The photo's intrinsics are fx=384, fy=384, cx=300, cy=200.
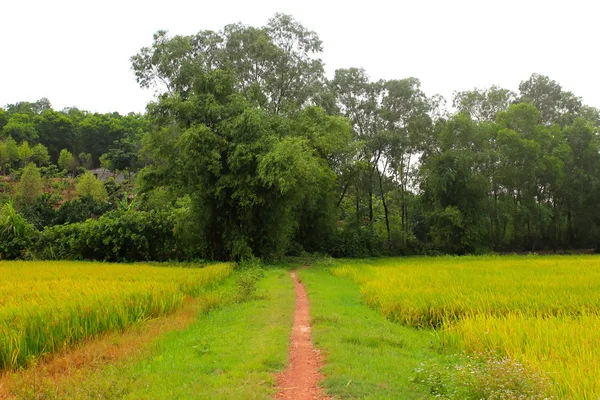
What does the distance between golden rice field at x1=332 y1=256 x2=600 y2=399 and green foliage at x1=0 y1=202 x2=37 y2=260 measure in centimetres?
2396

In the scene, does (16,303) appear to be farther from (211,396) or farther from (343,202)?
(343,202)

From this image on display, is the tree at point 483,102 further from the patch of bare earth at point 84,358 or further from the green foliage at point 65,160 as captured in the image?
the green foliage at point 65,160

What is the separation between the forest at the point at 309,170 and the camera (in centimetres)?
2272

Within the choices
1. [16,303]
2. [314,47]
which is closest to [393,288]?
[16,303]

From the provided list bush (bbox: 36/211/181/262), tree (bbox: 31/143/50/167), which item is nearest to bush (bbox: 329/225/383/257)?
bush (bbox: 36/211/181/262)

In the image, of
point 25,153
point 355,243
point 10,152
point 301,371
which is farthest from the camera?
point 25,153

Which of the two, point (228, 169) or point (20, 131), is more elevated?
point (20, 131)

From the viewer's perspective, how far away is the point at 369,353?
620 cm

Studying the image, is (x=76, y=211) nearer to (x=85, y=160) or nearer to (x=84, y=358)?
(x=84, y=358)

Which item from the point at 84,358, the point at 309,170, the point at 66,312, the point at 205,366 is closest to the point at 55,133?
the point at 309,170

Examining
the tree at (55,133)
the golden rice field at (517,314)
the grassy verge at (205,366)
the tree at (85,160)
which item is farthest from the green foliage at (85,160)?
the grassy verge at (205,366)

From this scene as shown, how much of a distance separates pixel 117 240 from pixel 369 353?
74.9 ft

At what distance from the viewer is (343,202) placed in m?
40.8

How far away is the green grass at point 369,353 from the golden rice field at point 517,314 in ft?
2.17
